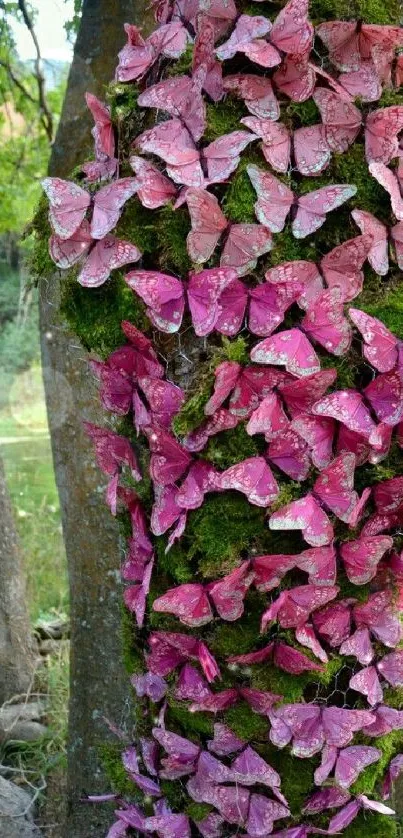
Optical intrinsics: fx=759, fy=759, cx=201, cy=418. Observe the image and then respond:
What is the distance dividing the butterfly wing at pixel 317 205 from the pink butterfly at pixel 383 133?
0.28 feet

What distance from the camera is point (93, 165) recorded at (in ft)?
4.37

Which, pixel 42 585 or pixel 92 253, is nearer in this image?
pixel 92 253

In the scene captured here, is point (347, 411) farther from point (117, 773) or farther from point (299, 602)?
point (117, 773)

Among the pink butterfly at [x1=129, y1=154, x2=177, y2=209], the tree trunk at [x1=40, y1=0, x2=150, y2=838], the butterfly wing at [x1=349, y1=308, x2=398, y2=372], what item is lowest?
the tree trunk at [x1=40, y1=0, x2=150, y2=838]

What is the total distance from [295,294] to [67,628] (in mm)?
4057

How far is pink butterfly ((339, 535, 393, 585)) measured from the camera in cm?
117

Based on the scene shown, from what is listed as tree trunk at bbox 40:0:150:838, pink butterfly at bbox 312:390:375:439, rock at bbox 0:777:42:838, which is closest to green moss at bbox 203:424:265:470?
pink butterfly at bbox 312:390:375:439

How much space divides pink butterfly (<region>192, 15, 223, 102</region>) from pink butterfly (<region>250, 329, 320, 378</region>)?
0.42 metres

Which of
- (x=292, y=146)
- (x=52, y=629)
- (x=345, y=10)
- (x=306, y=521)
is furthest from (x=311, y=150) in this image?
(x=52, y=629)

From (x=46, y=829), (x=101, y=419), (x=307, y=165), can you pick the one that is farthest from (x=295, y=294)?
(x=46, y=829)

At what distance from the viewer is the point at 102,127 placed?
129 centimetres

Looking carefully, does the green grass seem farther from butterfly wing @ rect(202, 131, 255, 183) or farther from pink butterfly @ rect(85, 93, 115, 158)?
butterfly wing @ rect(202, 131, 255, 183)

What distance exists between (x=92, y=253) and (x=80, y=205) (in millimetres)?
75

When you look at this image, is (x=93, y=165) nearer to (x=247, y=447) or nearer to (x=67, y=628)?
(x=247, y=447)
